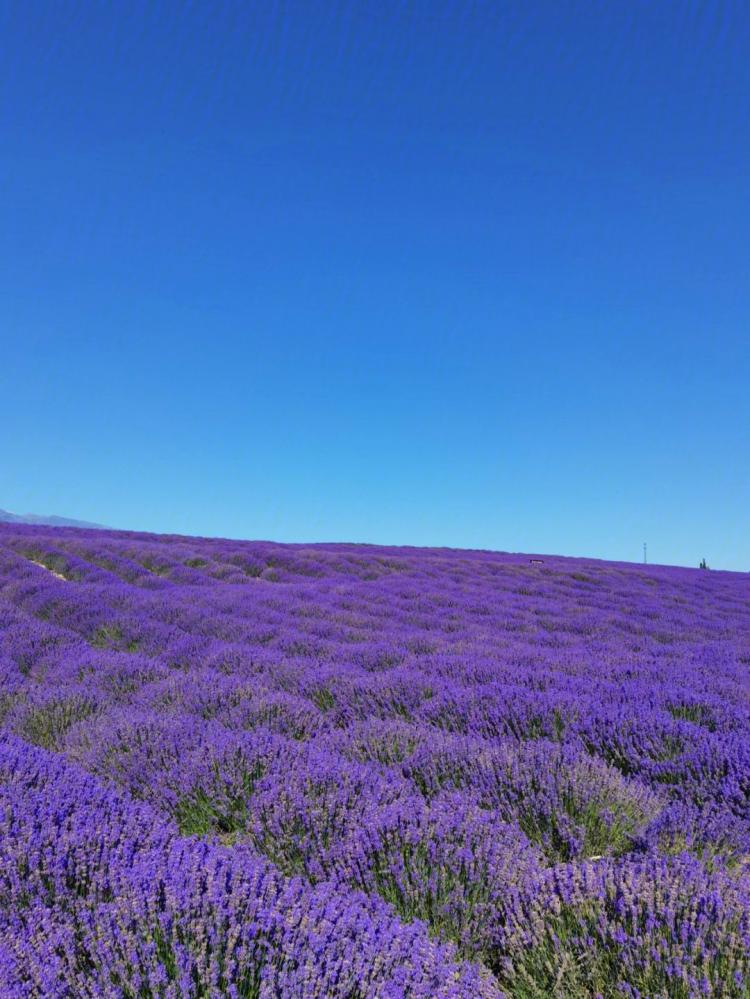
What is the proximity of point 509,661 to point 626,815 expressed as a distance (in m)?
2.76

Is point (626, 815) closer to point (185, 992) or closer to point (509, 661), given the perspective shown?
point (185, 992)

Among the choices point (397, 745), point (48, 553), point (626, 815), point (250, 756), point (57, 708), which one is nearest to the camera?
point (626, 815)

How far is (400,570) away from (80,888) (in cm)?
1339

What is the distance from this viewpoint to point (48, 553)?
48.0 feet

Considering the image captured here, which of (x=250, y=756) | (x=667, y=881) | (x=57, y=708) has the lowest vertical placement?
(x=57, y=708)

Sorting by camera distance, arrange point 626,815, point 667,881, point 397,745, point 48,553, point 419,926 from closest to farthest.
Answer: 1. point 419,926
2. point 667,881
3. point 626,815
4. point 397,745
5. point 48,553

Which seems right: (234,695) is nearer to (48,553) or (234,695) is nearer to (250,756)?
(250,756)

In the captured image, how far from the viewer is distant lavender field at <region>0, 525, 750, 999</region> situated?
1.34 m

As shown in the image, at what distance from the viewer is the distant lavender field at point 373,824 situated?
4.41ft

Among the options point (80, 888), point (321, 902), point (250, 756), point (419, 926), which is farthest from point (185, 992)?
point (250, 756)

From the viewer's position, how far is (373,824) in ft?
6.43

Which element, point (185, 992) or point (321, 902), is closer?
point (185, 992)

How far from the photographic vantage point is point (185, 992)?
1.18 metres

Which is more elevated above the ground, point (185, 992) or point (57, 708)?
point (185, 992)
